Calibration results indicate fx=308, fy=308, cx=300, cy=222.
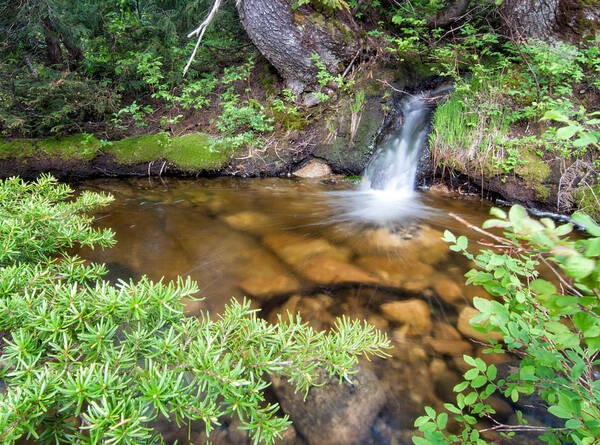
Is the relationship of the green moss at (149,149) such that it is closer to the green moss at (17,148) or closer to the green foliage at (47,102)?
the green moss at (17,148)

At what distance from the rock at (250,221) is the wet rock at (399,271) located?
58.5 inches

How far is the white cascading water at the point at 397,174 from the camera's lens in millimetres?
5266

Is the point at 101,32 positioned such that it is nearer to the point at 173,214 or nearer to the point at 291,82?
the point at 291,82

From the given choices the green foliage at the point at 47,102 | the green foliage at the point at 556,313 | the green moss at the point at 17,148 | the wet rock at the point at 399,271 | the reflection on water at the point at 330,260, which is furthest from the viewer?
the green moss at the point at 17,148

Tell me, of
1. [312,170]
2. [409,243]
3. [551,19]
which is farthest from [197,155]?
[551,19]

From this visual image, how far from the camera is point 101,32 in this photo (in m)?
6.86

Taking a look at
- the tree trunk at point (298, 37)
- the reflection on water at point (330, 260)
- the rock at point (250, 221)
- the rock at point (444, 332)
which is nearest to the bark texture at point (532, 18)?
the tree trunk at point (298, 37)

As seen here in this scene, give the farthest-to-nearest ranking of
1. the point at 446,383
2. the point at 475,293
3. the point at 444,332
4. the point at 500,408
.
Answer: the point at 475,293
the point at 444,332
the point at 446,383
the point at 500,408

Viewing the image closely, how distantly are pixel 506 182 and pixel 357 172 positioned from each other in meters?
2.60

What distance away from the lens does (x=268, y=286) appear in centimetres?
306

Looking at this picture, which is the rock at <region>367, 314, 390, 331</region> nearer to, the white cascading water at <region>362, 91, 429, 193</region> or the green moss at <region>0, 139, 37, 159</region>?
the white cascading water at <region>362, 91, 429, 193</region>

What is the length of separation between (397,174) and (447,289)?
11.3 ft

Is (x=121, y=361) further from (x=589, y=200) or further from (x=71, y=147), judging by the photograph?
(x=71, y=147)

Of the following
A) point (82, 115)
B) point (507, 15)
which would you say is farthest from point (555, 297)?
point (82, 115)
